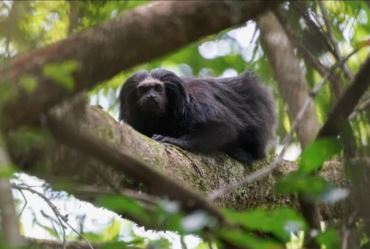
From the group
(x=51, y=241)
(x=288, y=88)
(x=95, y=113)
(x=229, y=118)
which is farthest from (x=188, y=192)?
(x=288, y=88)

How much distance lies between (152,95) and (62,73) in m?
4.11

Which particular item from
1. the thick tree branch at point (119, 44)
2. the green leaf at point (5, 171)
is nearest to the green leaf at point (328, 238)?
the thick tree branch at point (119, 44)

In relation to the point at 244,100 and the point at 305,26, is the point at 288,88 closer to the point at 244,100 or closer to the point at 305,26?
the point at 244,100

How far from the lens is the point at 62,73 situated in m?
1.92

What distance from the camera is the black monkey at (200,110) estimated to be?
5883mm

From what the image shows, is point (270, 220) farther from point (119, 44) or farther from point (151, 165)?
point (151, 165)

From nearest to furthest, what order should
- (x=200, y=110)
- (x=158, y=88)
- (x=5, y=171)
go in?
1. (x=5, y=171)
2. (x=200, y=110)
3. (x=158, y=88)

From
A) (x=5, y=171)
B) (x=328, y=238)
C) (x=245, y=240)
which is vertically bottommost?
(x=328, y=238)

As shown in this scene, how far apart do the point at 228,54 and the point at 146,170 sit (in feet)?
20.1

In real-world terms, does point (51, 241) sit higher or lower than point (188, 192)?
lower

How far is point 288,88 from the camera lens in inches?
255

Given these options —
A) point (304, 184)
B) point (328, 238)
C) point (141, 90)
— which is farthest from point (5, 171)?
point (141, 90)

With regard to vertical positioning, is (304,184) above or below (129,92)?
below

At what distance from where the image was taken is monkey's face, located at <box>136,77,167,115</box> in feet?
19.7
